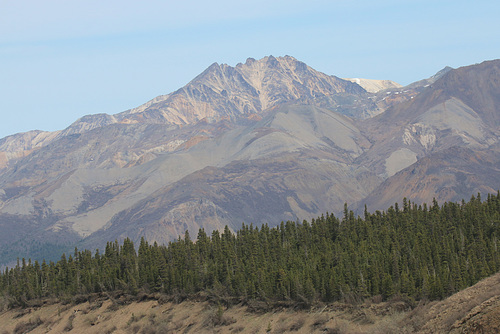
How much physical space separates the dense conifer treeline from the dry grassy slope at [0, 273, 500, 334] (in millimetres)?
3366

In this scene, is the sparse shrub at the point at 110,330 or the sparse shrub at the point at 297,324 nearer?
the sparse shrub at the point at 297,324

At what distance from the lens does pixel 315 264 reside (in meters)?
118

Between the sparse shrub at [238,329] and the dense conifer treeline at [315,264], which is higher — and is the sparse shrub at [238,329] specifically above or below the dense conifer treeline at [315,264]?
below

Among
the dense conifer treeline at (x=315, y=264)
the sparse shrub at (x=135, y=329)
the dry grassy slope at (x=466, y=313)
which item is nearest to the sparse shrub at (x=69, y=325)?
the dense conifer treeline at (x=315, y=264)

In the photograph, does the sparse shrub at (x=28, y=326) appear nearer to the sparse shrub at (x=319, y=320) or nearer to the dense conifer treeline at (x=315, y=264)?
the dense conifer treeline at (x=315, y=264)

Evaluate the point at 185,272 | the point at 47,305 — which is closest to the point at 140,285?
the point at 185,272

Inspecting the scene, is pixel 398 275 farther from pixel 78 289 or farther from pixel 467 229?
pixel 78 289

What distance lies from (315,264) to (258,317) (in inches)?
712

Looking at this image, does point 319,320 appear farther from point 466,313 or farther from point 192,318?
point 466,313

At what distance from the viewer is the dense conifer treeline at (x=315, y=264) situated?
10006 cm

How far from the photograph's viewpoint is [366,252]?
406ft

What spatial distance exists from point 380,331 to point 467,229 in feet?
208

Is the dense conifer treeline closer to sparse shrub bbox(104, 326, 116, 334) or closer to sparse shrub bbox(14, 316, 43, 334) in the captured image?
sparse shrub bbox(14, 316, 43, 334)

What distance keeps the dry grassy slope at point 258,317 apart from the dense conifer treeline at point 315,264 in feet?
11.0
